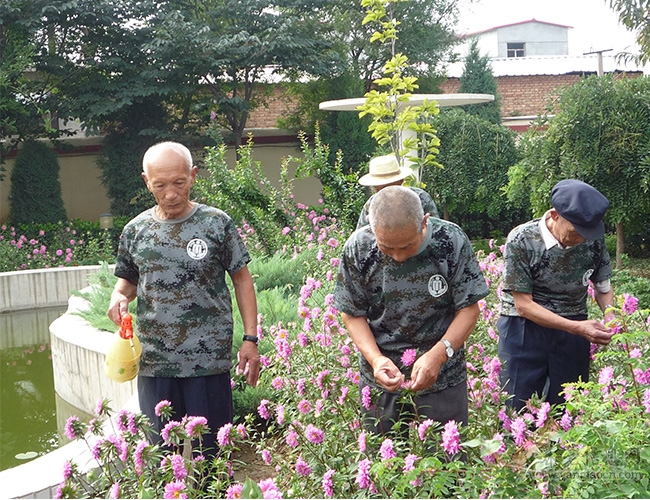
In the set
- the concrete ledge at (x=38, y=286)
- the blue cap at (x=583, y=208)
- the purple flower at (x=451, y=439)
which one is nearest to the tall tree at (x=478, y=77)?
the concrete ledge at (x=38, y=286)

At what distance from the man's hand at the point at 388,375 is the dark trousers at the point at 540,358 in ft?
3.34

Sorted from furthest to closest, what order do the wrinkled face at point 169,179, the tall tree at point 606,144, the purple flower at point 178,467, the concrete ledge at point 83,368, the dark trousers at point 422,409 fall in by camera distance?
the tall tree at point 606,144, the concrete ledge at point 83,368, the wrinkled face at point 169,179, the dark trousers at point 422,409, the purple flower at point 178,467

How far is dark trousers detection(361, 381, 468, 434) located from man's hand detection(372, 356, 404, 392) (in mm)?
156

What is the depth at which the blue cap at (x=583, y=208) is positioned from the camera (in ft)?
10.8

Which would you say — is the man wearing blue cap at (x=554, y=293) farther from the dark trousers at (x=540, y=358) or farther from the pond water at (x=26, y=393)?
the pond water at (x=26, y=393)

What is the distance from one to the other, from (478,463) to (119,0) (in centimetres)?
1711

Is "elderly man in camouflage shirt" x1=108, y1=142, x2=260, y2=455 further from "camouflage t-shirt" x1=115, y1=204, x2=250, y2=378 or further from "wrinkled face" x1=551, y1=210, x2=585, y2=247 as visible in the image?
"wrinkled face" x1=551, y1=210, x2=585, y2=247

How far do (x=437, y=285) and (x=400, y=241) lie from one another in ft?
0.95

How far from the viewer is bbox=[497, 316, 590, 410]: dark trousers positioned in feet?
11.9

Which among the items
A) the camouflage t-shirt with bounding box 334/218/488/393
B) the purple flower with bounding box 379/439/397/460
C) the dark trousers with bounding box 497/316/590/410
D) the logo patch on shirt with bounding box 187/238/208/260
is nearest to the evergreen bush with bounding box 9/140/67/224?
the logo patch on shirt with bounding box 187/238/208/260

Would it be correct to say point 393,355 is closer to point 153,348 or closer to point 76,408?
point 153,348

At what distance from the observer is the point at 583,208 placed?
3.28 m

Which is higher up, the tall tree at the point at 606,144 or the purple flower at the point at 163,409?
the tall tree at the point at 606,144

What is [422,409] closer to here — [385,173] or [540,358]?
[540,358]
